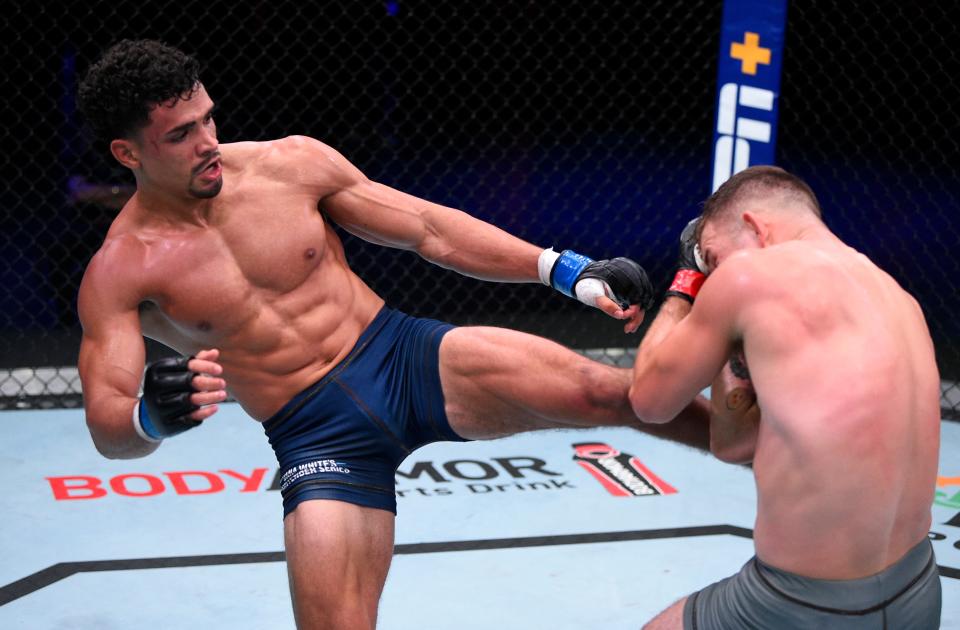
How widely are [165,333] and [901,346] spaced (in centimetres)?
156

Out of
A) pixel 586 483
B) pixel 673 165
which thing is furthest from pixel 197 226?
pixel 673 165

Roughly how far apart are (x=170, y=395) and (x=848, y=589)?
1.17 metres

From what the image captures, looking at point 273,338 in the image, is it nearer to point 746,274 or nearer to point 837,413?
point 746,274

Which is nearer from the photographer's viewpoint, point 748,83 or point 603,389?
point 603,389

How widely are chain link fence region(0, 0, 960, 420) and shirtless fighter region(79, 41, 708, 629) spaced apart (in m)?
2.91

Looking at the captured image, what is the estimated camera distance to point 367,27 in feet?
20.1

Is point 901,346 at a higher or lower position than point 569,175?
higher

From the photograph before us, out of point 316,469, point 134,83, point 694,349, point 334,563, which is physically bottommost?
point 334,563

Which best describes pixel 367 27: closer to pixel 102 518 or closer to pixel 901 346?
pixel 102 518

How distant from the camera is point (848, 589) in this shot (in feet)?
5.74

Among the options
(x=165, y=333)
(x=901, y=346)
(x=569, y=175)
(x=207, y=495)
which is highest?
(x=901, y=346)

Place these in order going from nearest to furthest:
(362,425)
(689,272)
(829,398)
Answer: (829,398) < (689,272) < (362,425)

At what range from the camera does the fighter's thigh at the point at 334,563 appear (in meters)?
2.33

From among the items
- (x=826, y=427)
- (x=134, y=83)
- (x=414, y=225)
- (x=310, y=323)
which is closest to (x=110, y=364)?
(x=310, y=323)
